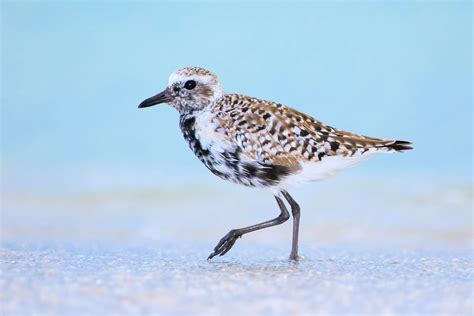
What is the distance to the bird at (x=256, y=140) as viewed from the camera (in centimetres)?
784

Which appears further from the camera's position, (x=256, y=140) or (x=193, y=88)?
(x=193, y=88)

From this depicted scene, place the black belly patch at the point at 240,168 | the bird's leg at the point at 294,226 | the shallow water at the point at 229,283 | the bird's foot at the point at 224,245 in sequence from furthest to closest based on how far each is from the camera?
1. the bird's leg at the point at 294,226
2. the bird's foot at the point at 224,245
3. the black belly patch at the point at 240,168
4. the shallow water at the point at 229,283

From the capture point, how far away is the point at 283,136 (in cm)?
789

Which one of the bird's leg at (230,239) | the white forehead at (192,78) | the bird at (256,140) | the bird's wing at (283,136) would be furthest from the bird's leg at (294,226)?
the white forehead at (192,78)

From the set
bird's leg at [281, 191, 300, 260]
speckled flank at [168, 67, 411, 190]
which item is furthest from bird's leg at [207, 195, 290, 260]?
speckled flank at [168, 67, 411, 190]

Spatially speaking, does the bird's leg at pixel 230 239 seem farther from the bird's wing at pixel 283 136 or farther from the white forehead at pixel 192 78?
the white forehead at pixel 192 78

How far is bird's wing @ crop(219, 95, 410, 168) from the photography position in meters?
7.84

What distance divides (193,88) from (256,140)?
2.58 ft

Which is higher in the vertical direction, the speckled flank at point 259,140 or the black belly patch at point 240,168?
the speckled flank at point 259,140

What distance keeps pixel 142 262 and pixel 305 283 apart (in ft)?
5.32

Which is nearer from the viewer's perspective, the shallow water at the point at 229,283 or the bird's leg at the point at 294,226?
the shallow water at the point at 229,283

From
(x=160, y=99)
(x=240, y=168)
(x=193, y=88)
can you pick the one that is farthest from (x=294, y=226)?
(x=160, y=99)

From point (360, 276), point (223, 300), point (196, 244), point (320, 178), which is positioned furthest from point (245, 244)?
point (223, 300)

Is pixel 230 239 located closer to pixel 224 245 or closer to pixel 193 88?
pixel 224 245
